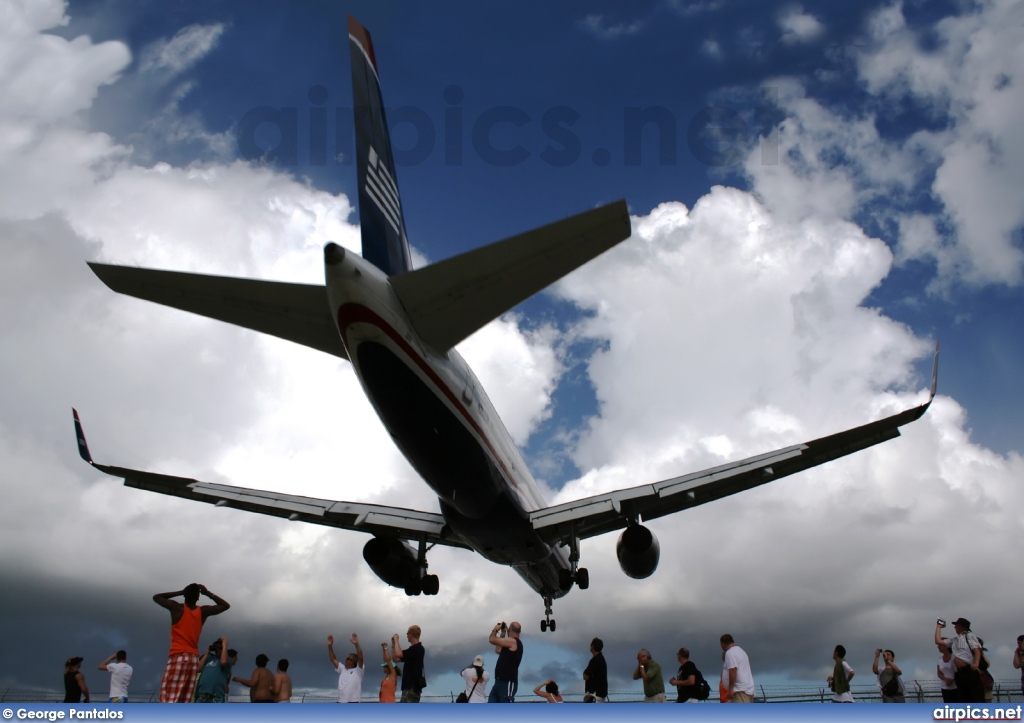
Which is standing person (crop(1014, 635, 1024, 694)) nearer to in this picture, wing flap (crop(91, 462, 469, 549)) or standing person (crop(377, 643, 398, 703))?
standing person (crop(377, 643, 398, 703))

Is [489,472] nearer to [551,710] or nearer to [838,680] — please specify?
[838,680]

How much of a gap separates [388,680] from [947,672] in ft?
25.5

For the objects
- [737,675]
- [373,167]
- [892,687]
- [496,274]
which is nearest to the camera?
[737,675]

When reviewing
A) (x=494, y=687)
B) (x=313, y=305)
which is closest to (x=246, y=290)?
(x=313, y=305)

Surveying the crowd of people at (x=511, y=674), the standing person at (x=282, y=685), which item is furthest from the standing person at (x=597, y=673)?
the standing person at (x=282, y=685)

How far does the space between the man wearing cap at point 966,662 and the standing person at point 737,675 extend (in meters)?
2.92

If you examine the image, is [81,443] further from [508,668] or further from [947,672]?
[947,672]

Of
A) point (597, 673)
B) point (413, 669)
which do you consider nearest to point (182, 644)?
point (413, 669)

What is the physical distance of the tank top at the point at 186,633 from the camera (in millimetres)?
7793

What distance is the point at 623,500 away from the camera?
16.3 m

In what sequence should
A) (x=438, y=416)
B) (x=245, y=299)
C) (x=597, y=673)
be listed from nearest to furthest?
(x=597, y=673)
(x=245, y=299)
(x=438, y=416)

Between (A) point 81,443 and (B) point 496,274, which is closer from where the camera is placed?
(B) point 496,274

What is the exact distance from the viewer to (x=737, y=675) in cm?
909

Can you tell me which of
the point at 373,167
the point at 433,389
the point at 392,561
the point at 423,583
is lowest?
the point at 423,583
